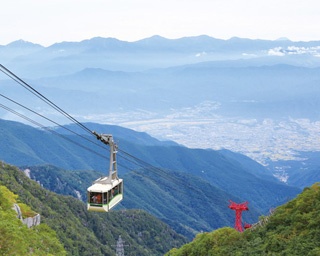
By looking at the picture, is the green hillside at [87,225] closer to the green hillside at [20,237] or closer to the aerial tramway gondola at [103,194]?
Result: the green hillside at [20,237]

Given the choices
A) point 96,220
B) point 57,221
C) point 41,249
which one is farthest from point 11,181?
point 41,249

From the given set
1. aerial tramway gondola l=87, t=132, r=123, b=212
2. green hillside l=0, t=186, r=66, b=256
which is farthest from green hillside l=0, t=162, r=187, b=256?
aerial tramway gondola l=87, t=132, r=123, b=212

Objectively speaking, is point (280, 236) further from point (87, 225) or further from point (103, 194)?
point (87, 225)

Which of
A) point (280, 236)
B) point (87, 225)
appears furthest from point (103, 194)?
point (87, 225)

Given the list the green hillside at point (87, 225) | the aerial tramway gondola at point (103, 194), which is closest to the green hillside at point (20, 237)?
the aerial tramway gondola at point (103, 194)

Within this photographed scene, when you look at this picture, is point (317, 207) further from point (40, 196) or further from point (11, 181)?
point (40, 196)

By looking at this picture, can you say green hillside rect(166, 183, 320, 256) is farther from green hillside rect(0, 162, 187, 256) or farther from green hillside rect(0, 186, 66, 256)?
green hillside rect(0, 162, 187, 256)
